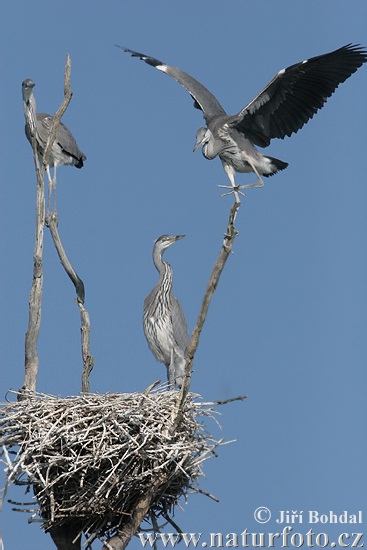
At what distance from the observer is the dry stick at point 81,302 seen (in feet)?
33.0

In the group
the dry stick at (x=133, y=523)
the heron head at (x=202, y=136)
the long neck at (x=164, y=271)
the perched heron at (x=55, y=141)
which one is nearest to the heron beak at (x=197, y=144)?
the heron head at (x=202, y=136)

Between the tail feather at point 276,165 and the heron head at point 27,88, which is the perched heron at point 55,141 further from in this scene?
the tail feather at point 276,165

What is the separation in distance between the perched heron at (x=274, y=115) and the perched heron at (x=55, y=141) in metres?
1.70

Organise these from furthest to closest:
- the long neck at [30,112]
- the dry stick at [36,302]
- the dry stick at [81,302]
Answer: the long neck at [30,112] → the dry stick at [81,302] → the dry stick at [36,302]

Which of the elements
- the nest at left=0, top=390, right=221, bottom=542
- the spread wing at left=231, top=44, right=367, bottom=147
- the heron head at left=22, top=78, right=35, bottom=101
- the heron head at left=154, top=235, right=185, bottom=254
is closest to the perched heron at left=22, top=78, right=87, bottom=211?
the heron head at left=22, top=78, right=35, bottom=101

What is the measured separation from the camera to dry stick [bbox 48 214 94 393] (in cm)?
1006

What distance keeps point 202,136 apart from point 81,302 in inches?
90.9

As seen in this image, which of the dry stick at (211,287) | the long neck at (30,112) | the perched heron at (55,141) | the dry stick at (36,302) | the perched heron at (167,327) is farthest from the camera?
the perched heron at (55,141)

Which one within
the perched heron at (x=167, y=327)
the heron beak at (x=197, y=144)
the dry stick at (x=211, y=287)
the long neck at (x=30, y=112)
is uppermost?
the long neck at (x=30, y=112)

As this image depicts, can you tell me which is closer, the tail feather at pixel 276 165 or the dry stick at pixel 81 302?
the dry stick at pixel 81 302

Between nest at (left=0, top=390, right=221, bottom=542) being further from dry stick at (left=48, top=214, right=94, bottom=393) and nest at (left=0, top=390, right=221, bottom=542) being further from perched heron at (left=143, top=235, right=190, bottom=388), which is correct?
perched heron at (left=143, top=235, right=190, bottom=388)

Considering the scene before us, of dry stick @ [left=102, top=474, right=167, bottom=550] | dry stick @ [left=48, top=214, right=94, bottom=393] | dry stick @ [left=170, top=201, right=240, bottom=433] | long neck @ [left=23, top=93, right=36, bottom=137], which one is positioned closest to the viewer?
dry stick @ [left=170, top=201, right=240, bottom=433]

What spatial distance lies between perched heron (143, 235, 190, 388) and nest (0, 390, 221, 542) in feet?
9.95

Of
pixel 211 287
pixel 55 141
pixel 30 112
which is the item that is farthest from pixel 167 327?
pixel 211 287
